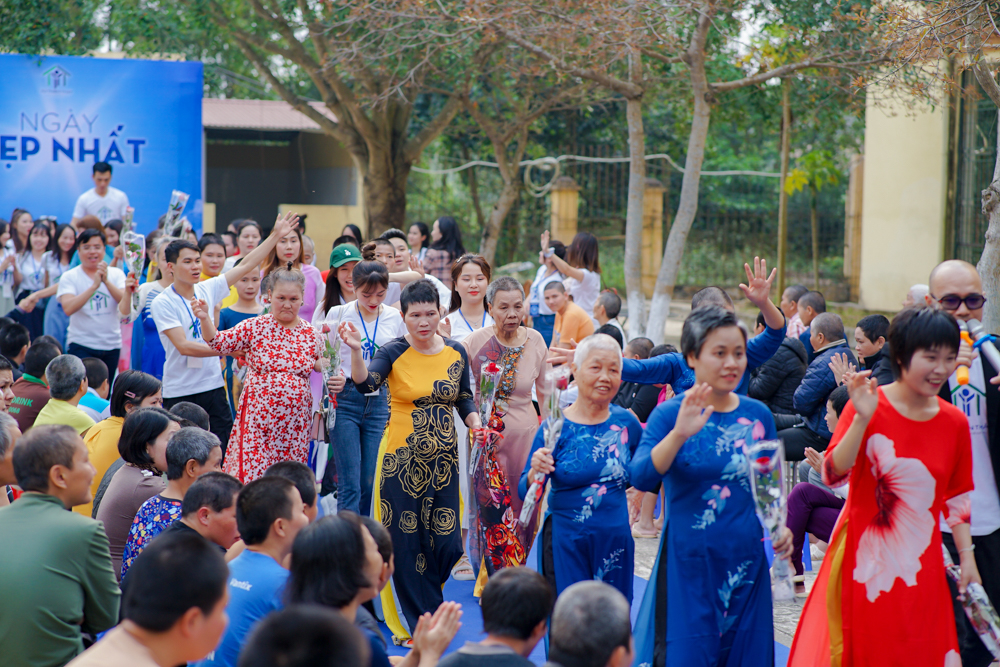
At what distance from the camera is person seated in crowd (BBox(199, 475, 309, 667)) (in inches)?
111

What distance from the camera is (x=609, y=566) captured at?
12.1 feet

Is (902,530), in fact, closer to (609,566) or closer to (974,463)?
(974,463)

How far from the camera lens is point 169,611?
6.99ft

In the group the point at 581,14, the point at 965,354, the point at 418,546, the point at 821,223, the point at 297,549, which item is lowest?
the point at 418,546

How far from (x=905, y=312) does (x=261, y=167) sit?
1744 cm

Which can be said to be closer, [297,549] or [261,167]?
[297,549]

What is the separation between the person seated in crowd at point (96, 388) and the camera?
18.2ft

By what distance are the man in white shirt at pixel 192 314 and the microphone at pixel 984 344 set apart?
12.5ft

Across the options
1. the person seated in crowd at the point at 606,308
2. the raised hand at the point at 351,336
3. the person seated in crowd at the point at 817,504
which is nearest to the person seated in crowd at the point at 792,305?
the person seated in crowd at the point at 606,308

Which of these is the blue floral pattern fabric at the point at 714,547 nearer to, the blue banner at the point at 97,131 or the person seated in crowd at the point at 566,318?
the person seated in crowd at the point at 566,318

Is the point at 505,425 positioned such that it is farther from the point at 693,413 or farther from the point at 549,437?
the point at 693,413

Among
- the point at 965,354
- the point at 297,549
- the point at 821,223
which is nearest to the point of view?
the point at 297,549

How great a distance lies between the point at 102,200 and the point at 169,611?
9.48 meters

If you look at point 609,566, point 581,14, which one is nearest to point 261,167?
point 581,14
